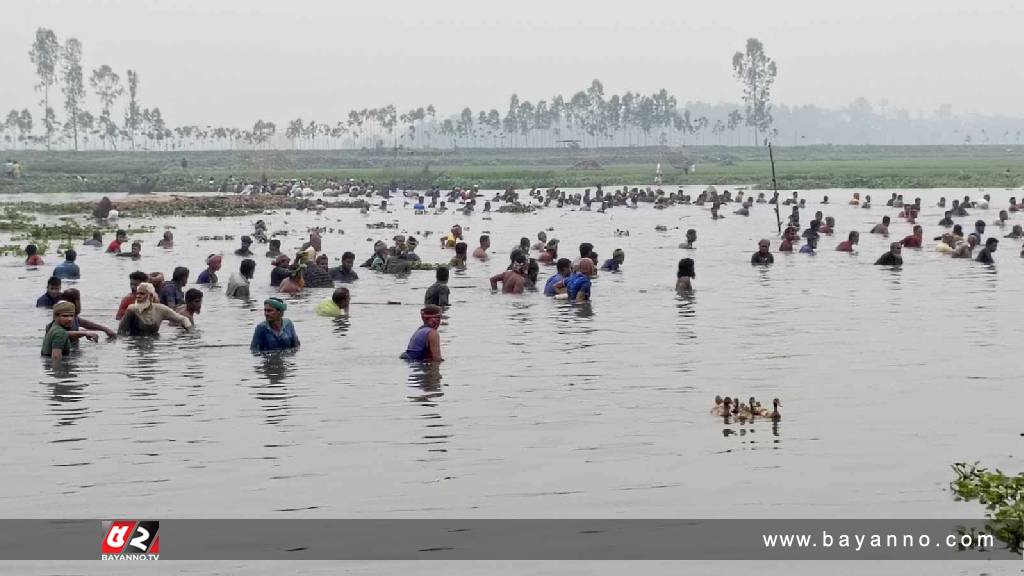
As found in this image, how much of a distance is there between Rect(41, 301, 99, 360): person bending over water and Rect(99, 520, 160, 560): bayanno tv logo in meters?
11.1

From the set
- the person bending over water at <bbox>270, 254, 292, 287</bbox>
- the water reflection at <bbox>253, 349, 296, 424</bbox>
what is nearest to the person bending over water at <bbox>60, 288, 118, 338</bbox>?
the water reflection at <bbox>253, 349, 296, 424</bbox>

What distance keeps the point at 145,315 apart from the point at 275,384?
18.3 feet

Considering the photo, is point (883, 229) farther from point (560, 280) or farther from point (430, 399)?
point (430, 399)

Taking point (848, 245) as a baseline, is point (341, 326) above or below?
below

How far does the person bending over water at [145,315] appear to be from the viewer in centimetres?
2541

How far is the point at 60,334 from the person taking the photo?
76.0 feet

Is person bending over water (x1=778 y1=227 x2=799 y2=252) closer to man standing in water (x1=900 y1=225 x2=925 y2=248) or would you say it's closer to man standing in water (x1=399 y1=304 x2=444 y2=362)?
man standing in water (x1=900 y1=225 x2=925 y2=248)

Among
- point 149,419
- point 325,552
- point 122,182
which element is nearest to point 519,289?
point 149,419

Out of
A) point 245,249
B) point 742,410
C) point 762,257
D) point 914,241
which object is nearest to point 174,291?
point 742,410

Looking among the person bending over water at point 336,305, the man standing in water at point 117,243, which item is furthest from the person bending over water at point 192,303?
the man standing in water at point 117,243

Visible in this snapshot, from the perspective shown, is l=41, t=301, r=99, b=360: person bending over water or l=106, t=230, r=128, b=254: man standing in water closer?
l=41, t=301, r=99, b=360: person bending over water

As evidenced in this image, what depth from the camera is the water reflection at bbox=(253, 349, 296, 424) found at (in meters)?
18.7

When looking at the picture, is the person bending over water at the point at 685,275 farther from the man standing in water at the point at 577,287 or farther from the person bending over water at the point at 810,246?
the person bending over water at the point at 810,246

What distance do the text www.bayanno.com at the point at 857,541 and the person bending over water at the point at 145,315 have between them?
53.0ft
